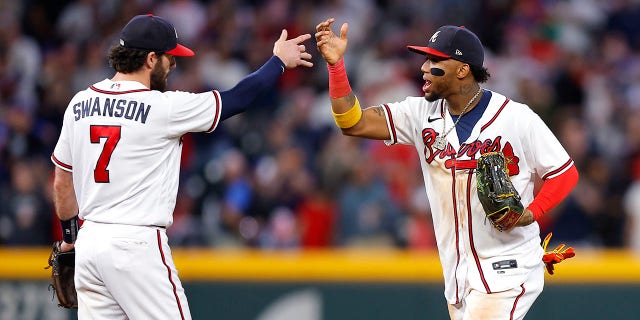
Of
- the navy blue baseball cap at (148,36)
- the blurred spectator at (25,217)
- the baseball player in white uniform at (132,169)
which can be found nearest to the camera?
the baseball player in white uniform at (132,169)

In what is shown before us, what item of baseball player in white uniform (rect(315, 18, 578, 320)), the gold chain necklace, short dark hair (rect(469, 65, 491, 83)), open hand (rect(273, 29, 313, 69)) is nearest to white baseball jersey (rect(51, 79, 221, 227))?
open hand (rect(273, 29, 313, 69))

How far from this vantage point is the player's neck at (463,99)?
5.67 metres

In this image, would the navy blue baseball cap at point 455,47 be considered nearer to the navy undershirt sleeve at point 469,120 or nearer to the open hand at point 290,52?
the navy undershirt sleeve at point 469,120

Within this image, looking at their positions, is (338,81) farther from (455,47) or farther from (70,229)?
(70,229)

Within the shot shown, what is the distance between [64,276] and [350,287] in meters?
2.59

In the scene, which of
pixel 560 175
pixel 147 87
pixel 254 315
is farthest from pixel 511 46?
pixel 147 87

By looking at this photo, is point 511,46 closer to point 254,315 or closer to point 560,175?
point 254,315

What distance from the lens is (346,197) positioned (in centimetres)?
933

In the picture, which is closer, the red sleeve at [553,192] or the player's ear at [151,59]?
the player's ear at [151,59]

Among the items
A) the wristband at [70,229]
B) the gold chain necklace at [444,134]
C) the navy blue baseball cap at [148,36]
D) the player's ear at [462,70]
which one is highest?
the navy blue baseball cap at [148,36]

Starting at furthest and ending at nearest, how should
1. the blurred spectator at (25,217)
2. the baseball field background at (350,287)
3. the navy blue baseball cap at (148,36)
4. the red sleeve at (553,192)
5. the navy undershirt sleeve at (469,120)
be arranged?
the blurred spectator at (25,217) < the baseball field background at (350,287) < the navy undershirt sleeve at (469,120) < the red sleeve at (553,192) < the navy blue baseball cap at (148,36)

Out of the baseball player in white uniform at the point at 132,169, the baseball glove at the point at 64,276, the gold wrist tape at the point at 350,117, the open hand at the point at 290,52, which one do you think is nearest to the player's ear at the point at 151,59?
the baseball player in white uniform at the point at 132,169

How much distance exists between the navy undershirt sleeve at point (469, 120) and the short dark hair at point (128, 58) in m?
1.52

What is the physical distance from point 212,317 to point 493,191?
3.23 meters
